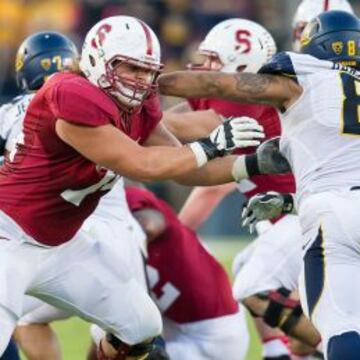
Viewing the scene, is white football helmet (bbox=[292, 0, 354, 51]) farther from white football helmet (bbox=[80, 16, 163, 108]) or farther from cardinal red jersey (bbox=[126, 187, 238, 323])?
white football helmet (bbox=[80, 16, 163, 108])

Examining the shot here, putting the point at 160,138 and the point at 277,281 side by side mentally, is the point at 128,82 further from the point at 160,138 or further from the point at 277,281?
the point at 277,281

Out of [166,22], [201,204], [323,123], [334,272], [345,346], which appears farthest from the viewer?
[166,22]

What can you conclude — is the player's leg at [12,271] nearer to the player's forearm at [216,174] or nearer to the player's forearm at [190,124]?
the player's forearm at [216,174]

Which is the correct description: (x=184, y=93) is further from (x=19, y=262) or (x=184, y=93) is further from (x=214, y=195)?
(x=214, y=195)

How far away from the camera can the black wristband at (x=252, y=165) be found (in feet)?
17.6

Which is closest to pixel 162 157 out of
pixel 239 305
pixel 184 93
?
pixel 184 93

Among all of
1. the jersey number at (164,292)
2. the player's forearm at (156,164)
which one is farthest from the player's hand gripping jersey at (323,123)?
the jersey number at (164,292)

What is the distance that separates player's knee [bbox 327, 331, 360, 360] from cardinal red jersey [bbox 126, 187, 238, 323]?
6.92 feet

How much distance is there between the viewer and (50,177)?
17.0 ft

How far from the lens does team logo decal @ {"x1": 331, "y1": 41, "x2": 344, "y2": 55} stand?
208 inches

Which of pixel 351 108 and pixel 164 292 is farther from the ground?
pixel 351 108

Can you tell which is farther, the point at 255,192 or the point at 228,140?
the point at 255,192

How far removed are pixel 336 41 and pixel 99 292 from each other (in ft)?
4.82

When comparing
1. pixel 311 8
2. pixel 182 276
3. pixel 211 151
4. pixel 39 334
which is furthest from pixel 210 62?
pixel 211 151
